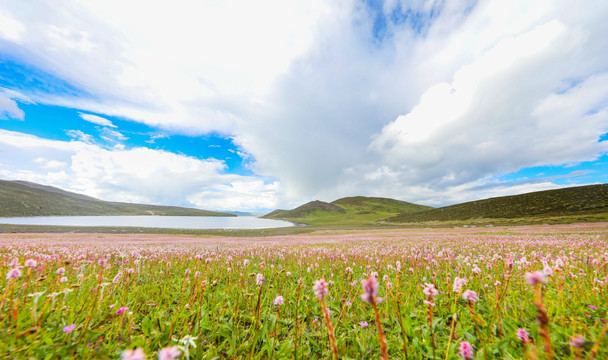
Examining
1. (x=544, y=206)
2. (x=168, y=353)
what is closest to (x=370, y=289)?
(x=168, y=353)

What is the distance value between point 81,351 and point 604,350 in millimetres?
5619

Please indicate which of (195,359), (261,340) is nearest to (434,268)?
(261,340)

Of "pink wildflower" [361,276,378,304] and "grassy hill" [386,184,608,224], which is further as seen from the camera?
"grassy hill" [386,184,608,224]

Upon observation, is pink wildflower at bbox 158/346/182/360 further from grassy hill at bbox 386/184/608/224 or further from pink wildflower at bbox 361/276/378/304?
grassy hill at bbox 386/184/608/224

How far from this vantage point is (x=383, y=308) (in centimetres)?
450

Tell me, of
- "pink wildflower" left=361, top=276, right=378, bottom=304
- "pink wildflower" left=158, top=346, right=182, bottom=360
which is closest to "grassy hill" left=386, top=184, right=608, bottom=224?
"pink wildflower" left=361, top=276, right=378, bottom=304

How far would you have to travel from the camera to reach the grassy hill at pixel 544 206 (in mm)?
61781

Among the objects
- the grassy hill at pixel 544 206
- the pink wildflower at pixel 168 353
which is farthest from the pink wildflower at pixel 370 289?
the grassy hill at pixel 544 206

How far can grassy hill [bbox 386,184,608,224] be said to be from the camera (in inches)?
2432

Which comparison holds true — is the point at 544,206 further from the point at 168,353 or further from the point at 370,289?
the point at 168,353

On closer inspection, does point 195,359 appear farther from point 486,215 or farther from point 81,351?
point 486,215

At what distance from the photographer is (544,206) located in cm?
7231

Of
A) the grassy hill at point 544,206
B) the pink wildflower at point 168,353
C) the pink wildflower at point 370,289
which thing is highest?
the grassy hill at point 544,206

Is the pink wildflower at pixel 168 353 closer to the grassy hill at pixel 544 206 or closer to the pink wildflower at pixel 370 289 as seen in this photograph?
the pink wildflower at pixel 370 289
